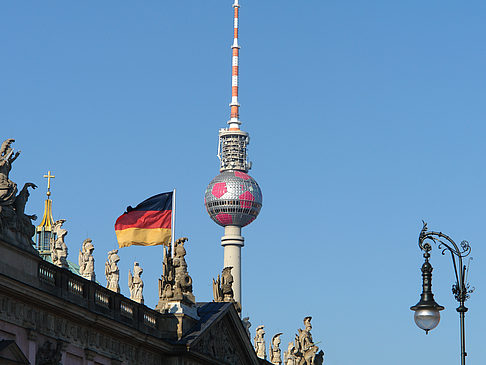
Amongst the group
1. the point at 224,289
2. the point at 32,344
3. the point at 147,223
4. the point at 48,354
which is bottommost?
the point at 48,354

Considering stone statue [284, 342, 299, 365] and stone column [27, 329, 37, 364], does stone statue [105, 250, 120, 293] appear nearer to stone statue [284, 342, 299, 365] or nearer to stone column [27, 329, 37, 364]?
stone column [27, 329, 37, 364]

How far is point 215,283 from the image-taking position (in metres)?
80.9

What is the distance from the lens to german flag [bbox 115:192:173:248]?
231 ft

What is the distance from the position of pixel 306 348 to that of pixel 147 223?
3415 cm

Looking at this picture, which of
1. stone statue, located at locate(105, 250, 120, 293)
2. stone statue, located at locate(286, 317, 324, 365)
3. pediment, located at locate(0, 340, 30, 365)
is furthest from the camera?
stone statue, located at locate(286, 317, 324, 365)

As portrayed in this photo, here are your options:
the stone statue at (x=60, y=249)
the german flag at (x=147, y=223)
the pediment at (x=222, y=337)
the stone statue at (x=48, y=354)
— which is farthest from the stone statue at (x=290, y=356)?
the stone statue at (x=48, y=354)

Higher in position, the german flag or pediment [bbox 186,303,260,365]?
the german flag

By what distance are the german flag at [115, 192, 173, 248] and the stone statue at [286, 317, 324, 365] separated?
3223 centimetres

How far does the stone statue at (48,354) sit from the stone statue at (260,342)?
42927 mm

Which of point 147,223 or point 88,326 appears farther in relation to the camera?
point 147,223

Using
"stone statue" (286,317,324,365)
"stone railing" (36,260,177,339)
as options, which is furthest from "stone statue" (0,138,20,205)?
"stone statue" (286,317,324,365)

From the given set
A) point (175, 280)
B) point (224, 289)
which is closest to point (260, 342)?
point (224, 289)

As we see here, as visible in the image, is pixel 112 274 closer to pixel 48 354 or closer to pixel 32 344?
pixel 48 354

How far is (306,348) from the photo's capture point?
102m
